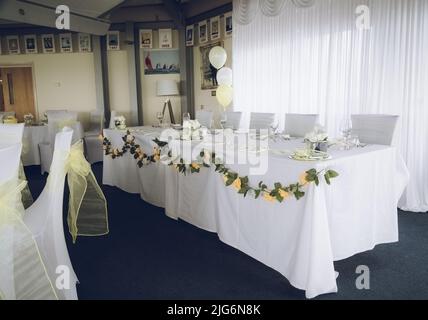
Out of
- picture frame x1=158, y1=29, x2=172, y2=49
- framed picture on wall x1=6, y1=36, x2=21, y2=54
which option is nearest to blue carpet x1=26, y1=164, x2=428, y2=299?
picture frame x1=158, y1=29, x2=172, y2=49

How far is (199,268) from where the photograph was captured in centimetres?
257

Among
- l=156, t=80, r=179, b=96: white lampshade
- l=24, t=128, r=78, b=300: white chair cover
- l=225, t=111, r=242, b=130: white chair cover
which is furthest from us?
l=156, t=80, r=179, b=96: white lampshade

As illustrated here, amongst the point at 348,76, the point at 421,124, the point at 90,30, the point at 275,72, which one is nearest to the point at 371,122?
the point at 421,124

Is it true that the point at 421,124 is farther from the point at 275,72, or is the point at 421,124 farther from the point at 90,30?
the point at 90,30

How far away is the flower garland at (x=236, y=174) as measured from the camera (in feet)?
6.82

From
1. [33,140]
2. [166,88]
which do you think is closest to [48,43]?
[33,140]

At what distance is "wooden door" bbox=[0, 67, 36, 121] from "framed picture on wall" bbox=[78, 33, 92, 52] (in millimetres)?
1355

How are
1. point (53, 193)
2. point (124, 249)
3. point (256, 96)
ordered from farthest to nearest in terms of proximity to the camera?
point (256, 96) → point (124, 249) → point (53, 193)

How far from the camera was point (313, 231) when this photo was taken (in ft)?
6.73

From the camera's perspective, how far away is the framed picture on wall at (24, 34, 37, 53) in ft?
25.1

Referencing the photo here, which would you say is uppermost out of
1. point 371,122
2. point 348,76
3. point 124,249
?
point 348,76

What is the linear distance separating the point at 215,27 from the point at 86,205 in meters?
4.34

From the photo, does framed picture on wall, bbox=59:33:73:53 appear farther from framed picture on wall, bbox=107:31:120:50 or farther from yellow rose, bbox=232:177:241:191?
yellow rose, bbox=232:177:241:191

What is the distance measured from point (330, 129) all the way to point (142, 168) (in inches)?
95.0
